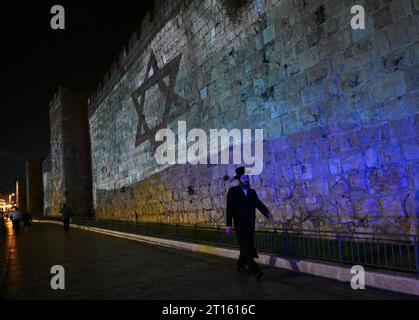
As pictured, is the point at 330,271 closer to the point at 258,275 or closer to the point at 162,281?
the point at 258,275

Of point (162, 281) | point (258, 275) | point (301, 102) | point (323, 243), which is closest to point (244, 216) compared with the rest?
point (258, 275)

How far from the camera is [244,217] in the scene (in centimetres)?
621

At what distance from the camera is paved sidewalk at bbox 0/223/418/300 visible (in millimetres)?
5164

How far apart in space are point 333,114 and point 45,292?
5638 mm

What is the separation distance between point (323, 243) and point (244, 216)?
1.17 m

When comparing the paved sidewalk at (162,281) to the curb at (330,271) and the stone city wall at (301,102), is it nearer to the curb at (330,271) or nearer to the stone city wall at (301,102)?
the curb at (330,271)

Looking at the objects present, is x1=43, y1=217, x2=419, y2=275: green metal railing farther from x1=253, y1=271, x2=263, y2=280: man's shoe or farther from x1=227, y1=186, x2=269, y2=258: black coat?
x1=253, y1=271, x2=263, y2=280: man's shoe

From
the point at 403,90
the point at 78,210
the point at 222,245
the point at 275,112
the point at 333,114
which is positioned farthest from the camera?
the point at 78,210

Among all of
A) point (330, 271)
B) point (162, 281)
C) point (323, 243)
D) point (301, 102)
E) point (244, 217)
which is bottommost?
point (162, 281)

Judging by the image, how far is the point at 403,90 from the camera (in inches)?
265

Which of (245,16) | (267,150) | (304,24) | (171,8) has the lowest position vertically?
(267,150)

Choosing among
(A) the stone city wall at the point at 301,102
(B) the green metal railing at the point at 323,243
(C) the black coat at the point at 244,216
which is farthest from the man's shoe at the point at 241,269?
(A) the stone city wall at the point at 301,102

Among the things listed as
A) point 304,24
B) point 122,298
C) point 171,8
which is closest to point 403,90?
point 304,24
